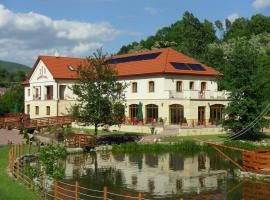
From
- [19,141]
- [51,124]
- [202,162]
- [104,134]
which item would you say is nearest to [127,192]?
[202,162]

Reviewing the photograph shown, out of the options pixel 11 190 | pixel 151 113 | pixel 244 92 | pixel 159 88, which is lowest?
pixel 11 190

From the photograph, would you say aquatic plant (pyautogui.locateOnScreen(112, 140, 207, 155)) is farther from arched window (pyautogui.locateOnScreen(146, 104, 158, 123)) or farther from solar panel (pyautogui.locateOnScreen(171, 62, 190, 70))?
solar panel (pyautogui.locateOnScreen(171, 62, 190, 70))

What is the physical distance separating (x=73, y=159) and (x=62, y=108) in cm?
2654

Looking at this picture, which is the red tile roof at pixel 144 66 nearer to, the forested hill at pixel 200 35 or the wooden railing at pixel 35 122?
the wooden railing at pixel 35 122

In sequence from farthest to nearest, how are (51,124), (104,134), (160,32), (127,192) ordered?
(160,32) < (51,124) < (104,134) < (127,192)

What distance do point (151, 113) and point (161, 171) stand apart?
23.6 metres

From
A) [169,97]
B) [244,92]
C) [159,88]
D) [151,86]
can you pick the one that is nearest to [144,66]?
[151,86]

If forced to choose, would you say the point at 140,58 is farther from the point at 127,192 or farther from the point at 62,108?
the point at 127,192

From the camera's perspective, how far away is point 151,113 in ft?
172

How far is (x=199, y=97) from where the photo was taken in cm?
5128

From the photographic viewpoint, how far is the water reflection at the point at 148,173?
23422mm

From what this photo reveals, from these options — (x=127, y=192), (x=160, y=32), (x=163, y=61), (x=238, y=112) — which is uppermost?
(x=160, y=32)

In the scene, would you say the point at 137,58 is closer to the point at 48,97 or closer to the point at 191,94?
the point at 191,94

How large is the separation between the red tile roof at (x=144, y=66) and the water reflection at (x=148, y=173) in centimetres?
1672
